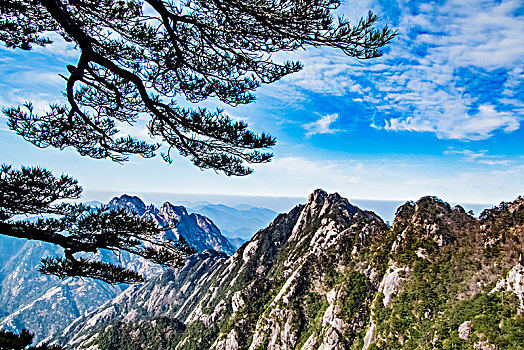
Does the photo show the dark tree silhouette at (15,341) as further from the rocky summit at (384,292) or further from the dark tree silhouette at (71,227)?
the rocky summit at (384,292)

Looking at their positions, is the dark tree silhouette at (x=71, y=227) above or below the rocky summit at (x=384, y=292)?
above

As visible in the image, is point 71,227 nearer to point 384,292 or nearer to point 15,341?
point 15,341

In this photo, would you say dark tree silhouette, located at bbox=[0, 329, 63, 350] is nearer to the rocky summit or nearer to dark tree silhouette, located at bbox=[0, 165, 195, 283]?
dark tree silhouette, located at bbox=[0, 165, 195, 283]

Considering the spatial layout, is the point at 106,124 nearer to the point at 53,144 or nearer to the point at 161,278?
the point at 53,144

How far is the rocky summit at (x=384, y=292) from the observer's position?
2419cm

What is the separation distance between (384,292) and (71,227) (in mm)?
38379

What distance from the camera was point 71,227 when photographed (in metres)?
5.86

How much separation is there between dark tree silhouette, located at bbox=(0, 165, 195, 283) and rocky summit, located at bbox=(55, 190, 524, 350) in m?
25.4

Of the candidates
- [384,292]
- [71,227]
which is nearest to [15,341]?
[71,227]

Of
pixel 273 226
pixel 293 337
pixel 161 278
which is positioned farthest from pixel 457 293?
pixel 161 278

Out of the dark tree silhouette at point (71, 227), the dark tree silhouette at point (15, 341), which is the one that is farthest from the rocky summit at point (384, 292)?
the dark tree silhouette at point (15, 341)

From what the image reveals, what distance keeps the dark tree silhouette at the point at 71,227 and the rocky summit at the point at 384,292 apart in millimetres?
25410

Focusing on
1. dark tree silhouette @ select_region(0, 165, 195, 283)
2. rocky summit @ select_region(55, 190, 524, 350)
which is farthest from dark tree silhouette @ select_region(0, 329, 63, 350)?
rocky summit @ select_region(55, 190, 524, 350)

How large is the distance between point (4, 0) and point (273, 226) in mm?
101232
